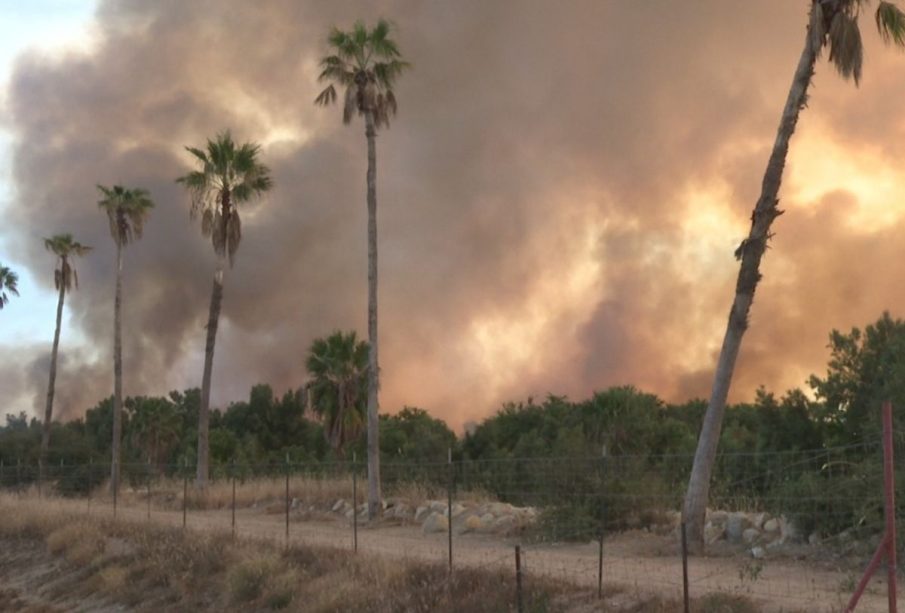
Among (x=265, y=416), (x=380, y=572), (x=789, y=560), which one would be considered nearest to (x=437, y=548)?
(x=380, y=572)

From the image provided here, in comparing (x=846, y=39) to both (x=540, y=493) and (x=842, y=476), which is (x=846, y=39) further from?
(x=540, y=493)

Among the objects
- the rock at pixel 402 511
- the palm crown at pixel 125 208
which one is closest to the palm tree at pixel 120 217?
the palm crown at pixel 125 208

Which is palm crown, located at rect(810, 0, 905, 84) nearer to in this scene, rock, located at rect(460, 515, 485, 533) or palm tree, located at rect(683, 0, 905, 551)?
palm tree, located at rect(683, 0, 905, 551)

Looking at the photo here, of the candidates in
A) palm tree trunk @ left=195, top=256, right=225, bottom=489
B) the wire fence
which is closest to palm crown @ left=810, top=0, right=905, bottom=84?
the wire fence

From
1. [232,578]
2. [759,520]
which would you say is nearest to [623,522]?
[759,520]

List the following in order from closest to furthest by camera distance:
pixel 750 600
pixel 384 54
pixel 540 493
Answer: pixel 750 600 → pixel 540 493 → pixel 384 54

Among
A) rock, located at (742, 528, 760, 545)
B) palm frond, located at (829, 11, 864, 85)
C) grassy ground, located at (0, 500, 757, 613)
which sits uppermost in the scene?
palm frond, located at (829, 11, 864, 85)

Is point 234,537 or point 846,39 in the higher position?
point 846,39

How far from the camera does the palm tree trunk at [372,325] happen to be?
31172 millimetres

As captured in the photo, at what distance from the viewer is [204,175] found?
43719mm

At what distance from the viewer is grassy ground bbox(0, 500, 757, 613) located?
15586 mm

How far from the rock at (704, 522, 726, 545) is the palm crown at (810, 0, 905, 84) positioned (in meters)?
9.20

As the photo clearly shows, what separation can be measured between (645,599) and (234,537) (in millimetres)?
12391

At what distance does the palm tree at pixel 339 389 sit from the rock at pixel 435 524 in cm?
2455
